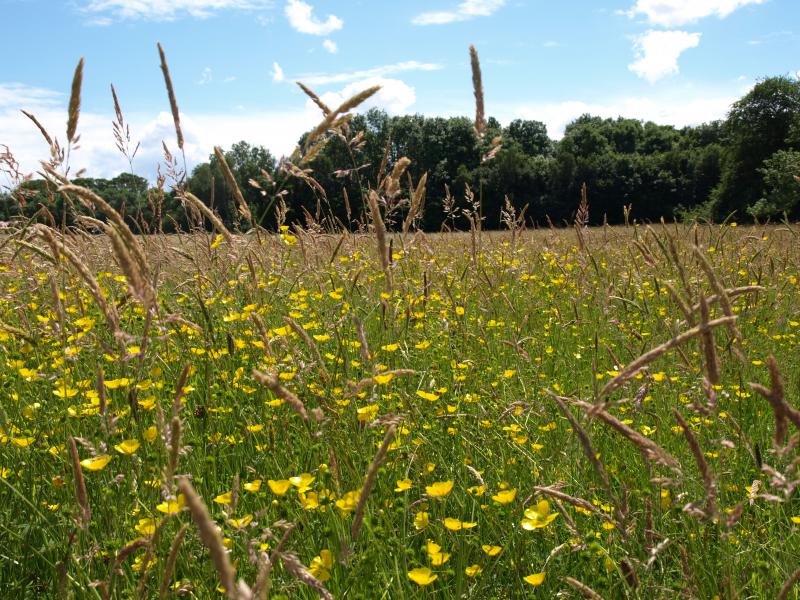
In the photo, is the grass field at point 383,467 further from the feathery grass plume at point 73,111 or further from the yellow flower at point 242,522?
the feathery grass plume at point 73,111

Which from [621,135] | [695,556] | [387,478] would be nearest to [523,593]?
[695,556]

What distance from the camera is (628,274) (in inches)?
147

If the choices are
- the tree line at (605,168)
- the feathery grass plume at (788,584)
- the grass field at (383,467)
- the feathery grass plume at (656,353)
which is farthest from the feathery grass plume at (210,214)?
the tree line at (605,168)

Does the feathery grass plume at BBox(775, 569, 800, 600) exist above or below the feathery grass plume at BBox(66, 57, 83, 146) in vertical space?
below

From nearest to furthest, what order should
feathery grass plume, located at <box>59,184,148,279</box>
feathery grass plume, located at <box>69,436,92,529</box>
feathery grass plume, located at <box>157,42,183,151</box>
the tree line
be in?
feathery grass plume, located at <box>69,436,92,529</box> < feathery grass plume, located at <box>59,184,148,279</box> < feathery grass plume, located at <box>157,42,183,151</box> < the tree line

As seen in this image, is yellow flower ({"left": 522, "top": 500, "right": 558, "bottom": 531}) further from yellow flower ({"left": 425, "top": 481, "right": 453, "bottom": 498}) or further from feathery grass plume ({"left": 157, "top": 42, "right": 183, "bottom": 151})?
feathery grass plume ({"left": 157, "top": 42, "right": 183, "bottom": 151})

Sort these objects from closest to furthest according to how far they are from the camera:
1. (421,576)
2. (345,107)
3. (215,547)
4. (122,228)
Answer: (215,547), (122,228), (421,576), (345,107)

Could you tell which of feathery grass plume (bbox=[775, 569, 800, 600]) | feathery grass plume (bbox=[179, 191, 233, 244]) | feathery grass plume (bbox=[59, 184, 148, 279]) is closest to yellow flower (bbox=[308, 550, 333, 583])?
feathery grass plume (bbox=[59, 184, 148, 279])

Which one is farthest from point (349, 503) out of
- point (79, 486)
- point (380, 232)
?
point (380, 232)

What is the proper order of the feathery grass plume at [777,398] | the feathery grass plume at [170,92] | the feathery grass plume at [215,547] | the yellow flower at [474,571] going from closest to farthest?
the feathery grass plume at [215,547], the feathery grass plume at [777,398], the yellow flower at [474,571], the feathery grass plume at [170,92]

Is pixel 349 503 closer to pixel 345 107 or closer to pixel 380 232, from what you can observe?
pixel 380 232

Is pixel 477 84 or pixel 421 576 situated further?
pixel 477 84

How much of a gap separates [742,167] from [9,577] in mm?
42962

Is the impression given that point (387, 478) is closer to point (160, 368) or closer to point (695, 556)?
point (695, 556)
